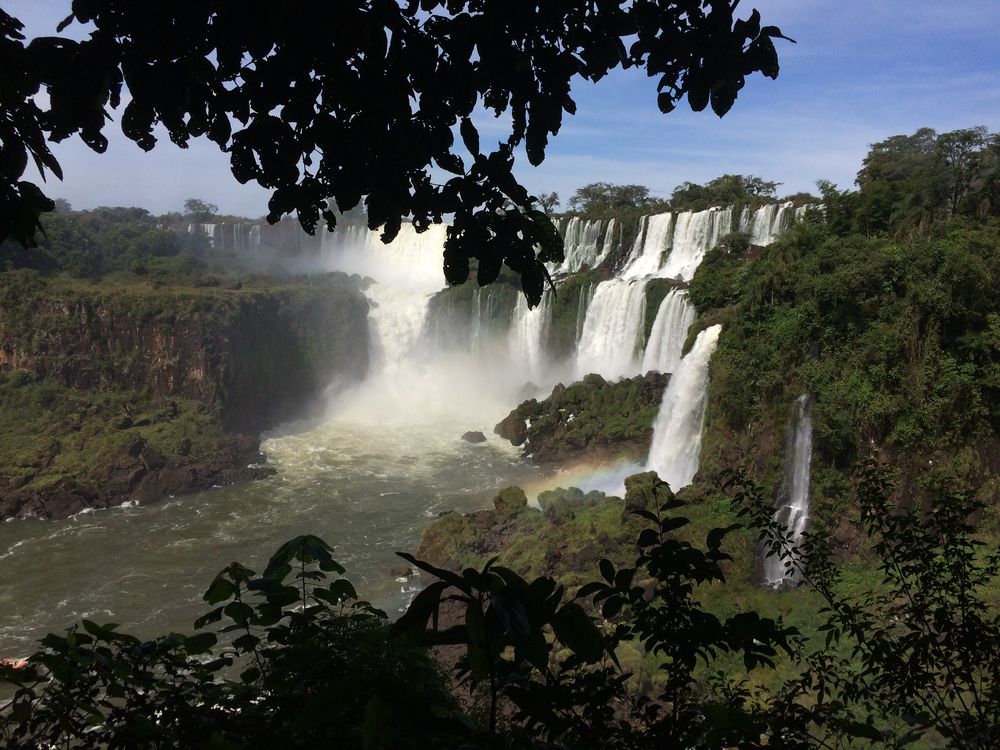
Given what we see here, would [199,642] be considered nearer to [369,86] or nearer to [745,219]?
[369,86]

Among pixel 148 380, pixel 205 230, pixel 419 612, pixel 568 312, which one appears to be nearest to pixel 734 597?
pixel 419 612

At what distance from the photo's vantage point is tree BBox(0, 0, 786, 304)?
6.14ft

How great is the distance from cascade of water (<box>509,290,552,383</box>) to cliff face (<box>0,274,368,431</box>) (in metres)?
9.91

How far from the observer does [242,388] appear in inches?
1127

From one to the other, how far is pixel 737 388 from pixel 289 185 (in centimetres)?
1341

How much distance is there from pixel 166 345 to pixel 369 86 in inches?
1096

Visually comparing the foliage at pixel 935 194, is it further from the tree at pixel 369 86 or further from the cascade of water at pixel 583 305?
the tree at pixel 369 86

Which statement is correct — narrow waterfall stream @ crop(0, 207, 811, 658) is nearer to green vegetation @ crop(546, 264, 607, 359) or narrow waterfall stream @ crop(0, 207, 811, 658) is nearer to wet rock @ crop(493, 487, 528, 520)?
green vegetation @ crop(546, 264, 607, 359)

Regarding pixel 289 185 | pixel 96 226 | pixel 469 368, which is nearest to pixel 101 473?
pixel 469 368

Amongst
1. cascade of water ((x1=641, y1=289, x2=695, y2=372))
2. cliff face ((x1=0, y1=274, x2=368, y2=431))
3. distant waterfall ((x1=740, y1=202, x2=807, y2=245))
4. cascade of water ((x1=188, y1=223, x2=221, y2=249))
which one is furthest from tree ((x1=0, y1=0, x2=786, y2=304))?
cascade of water ((x1=188, y1=223, x2=221, y2=249))

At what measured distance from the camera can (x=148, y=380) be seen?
1063 inches

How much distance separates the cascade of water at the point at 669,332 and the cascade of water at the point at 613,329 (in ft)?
6.51

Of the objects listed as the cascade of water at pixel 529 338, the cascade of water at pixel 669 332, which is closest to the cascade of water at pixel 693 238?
the cascade of water at pixel 669 332

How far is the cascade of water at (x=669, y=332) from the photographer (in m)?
20.4
